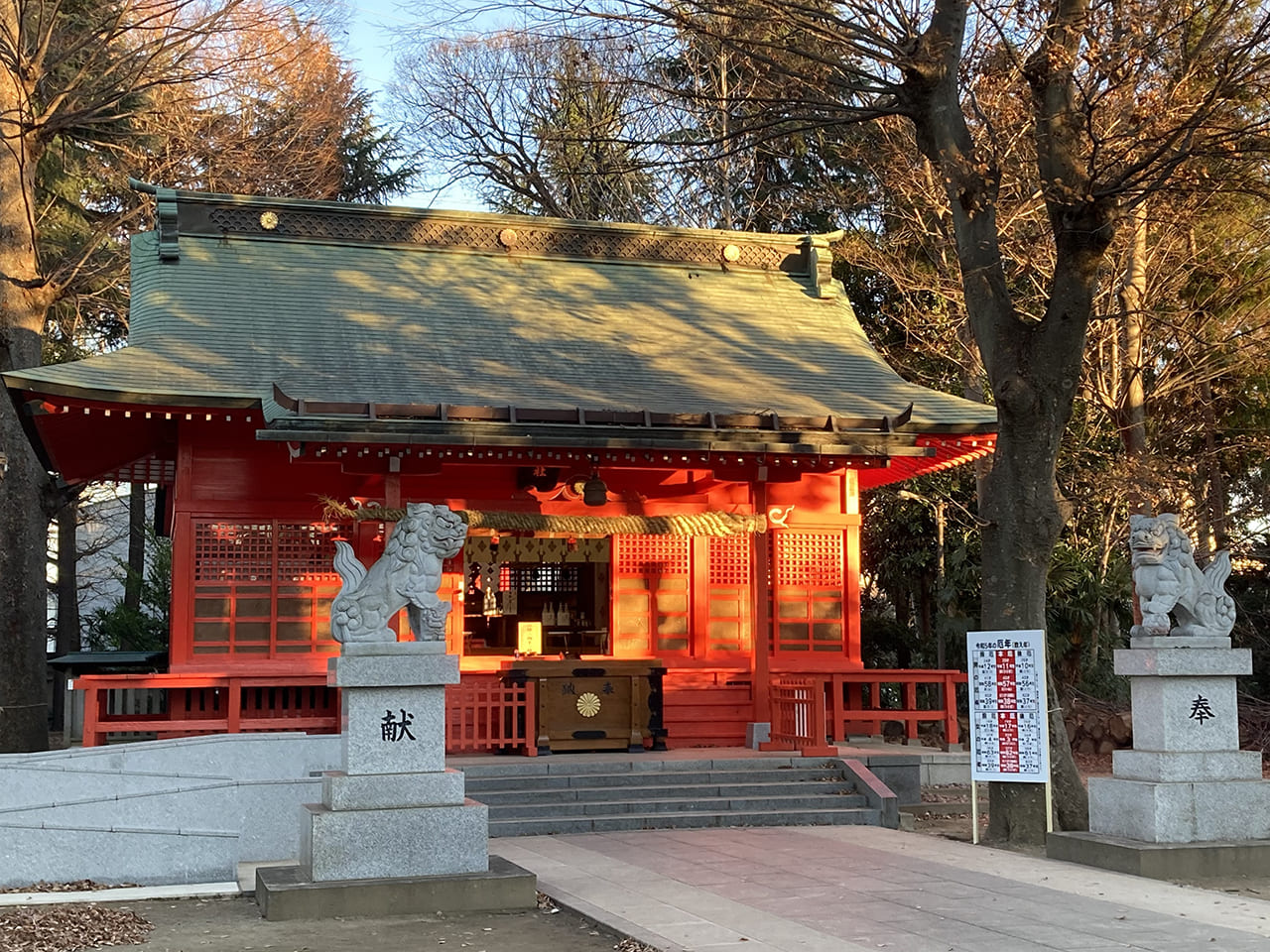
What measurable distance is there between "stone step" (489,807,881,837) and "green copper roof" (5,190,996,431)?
4.52m

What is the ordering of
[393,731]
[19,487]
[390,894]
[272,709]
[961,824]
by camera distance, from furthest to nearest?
[19,487]
[272,709]
[961,824]
[393,731]
[390,894]

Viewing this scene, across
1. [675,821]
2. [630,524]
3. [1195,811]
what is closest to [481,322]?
[630,524]

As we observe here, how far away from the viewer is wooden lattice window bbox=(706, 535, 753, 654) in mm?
16094

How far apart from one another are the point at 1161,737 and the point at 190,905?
7123 mm

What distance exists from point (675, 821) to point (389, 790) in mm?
4182

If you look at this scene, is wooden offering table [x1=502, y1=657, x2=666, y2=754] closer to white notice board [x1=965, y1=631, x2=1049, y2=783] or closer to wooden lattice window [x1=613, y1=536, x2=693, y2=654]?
wooden lattice window [x1=613, y1=536, x2=693, y2=654]

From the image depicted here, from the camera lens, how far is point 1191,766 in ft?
32.2

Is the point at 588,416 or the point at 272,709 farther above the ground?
the point at 588,416

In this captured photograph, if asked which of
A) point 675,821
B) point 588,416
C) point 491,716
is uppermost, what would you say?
point 588,416

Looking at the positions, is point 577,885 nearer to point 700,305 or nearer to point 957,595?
point 700,305

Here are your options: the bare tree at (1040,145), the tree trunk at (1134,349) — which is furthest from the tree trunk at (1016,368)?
the tree trunk at (1134,349)

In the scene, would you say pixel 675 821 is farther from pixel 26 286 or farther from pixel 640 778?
pixel 26 286

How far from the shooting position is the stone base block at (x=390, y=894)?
26.7 ft

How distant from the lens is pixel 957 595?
22109 millimetres
